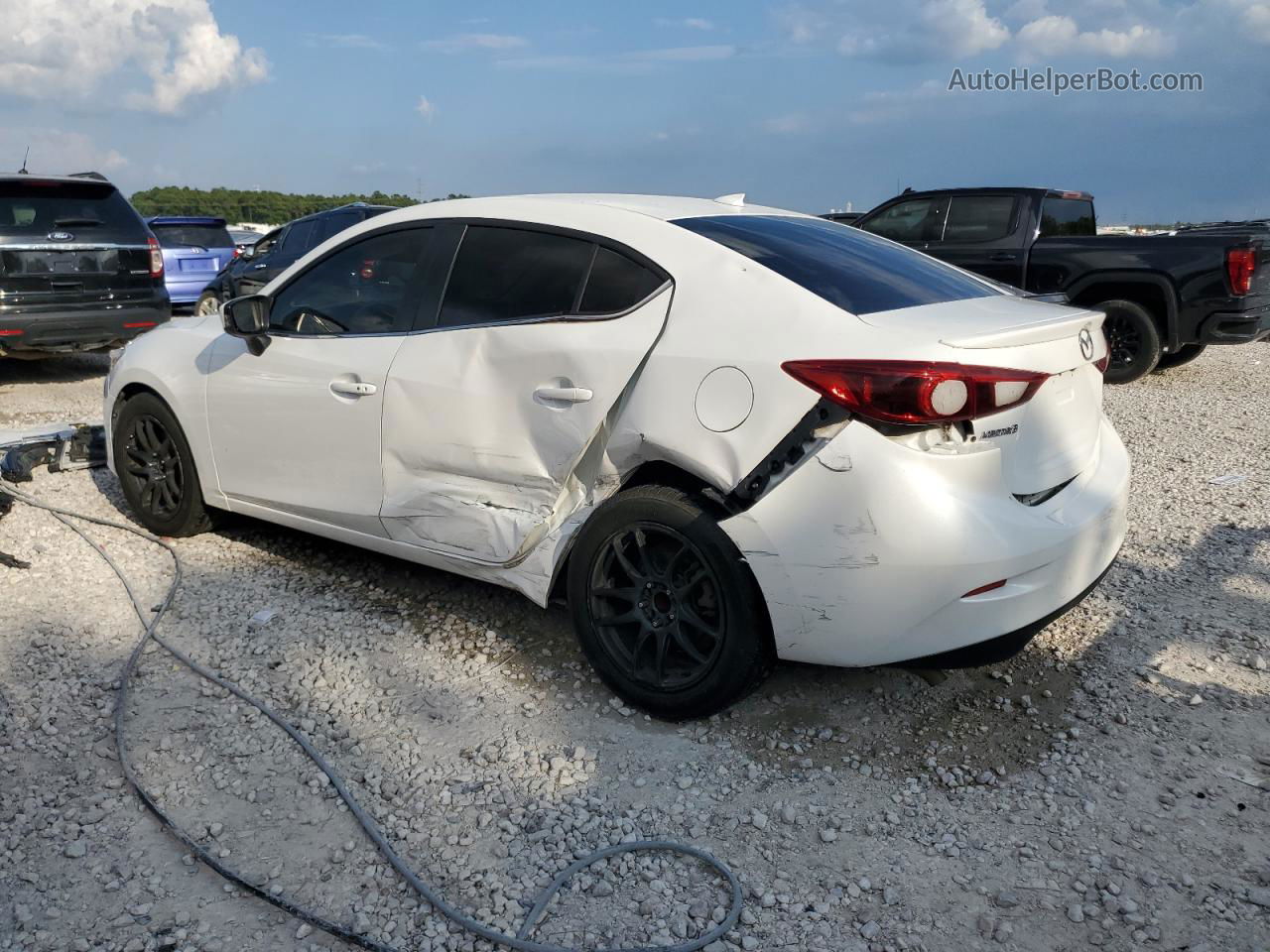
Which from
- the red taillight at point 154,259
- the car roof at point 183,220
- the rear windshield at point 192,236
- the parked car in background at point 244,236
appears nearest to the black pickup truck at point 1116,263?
the red taillight at point 154,259

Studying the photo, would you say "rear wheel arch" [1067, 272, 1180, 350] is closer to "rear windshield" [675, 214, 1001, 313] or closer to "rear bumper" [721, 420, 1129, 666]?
"rear windshield" [675, 214, 1001, 313]

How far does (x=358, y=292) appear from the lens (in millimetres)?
4336

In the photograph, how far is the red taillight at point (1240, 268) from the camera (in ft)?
29.8

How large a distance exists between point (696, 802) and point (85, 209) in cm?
848

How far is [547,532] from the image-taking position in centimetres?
364

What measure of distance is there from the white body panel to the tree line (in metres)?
37.6

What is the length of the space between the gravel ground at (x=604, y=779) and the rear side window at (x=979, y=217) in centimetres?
659

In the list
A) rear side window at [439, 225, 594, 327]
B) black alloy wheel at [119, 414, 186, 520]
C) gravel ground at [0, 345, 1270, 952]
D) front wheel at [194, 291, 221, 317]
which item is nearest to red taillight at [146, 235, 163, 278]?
front wheel at [194, 291, 221, 317]

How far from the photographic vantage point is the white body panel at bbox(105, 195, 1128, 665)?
9.72 ft

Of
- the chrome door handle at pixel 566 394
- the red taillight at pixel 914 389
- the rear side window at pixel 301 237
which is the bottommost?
the chrome door handle at pixel 566 394

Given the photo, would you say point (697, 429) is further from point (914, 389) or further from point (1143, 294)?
point (1143, 294)

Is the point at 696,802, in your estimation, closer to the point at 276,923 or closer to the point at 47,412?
the point at 276,923

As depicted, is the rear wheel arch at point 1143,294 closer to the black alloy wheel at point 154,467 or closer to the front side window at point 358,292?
the front side window at point 358,292

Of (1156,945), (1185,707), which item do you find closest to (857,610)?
(1156,945)
